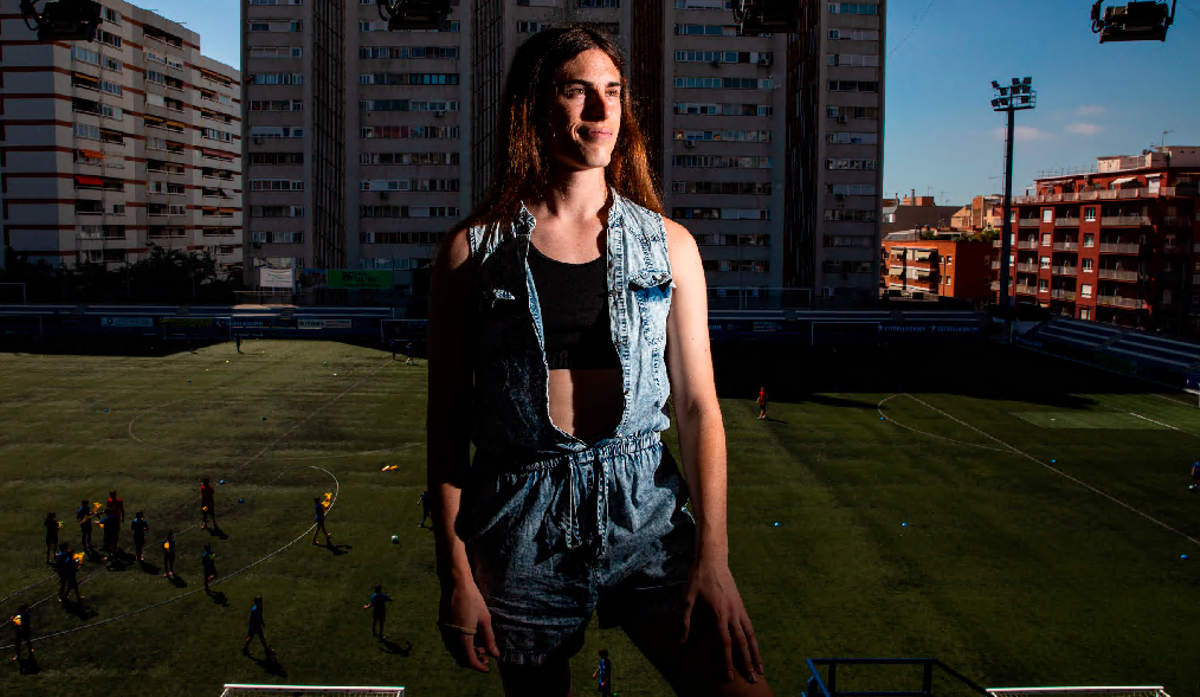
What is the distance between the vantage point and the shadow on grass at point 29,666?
16.5 m

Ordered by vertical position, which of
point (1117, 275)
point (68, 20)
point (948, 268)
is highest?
point (68, 20)

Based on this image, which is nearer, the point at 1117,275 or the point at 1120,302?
the point at 1120,302

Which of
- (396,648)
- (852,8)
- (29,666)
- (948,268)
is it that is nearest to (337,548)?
(396,648)

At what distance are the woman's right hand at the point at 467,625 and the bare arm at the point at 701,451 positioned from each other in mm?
590

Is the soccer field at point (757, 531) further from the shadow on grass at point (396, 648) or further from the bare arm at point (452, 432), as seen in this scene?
the bare arm at point (452, 432)

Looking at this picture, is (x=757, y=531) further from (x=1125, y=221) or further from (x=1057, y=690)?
(x=1125, y=221)

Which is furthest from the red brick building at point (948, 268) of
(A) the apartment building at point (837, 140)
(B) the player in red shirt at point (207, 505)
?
(B) the player in red shirt at point (207, 505)

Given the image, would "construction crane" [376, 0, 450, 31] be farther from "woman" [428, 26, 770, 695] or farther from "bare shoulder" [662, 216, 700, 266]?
"woman" [428, 26, 770, 695]

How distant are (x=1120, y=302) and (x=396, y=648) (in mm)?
81521

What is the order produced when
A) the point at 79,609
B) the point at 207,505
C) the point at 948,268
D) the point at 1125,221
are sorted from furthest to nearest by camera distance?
1. the point at 948,268
2. the point at 1125,221
3. the point at 207,505
4. the point at 79,609

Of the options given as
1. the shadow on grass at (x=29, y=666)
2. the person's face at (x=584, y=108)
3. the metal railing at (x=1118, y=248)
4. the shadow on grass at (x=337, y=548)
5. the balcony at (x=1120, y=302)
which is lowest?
the shadow on grass at (x=29, y=666)

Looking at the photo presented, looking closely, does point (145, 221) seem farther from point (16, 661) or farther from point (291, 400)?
point (16, 661)

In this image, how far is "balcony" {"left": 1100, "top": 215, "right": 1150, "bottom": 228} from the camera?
261 ft

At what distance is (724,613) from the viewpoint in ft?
9.09
